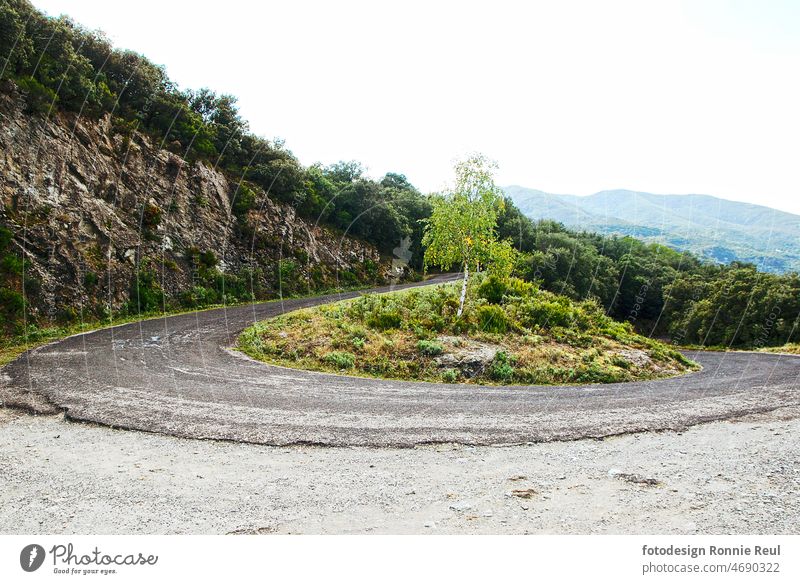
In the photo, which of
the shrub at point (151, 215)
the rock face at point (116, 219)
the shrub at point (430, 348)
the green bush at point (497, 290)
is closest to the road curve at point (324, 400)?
the shrub at point (430, 348)

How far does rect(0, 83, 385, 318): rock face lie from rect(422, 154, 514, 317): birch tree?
1554 cm

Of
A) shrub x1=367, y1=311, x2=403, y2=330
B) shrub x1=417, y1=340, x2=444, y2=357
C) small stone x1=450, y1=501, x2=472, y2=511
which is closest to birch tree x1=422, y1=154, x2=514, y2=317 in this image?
shrub x1=367, y1=311, x2=403, y2=330

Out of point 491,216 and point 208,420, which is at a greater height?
point 491,216

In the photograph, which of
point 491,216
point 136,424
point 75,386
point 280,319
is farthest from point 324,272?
point 136,424

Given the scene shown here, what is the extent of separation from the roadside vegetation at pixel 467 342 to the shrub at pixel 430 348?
4 cm

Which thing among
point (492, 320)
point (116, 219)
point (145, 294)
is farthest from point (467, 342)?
point (116, 219)

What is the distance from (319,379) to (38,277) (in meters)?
15.1

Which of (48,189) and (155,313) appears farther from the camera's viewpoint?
(155,313)

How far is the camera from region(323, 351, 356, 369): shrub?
16.6 meters

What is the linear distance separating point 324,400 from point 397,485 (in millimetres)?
5314

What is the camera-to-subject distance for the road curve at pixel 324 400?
8977 mm

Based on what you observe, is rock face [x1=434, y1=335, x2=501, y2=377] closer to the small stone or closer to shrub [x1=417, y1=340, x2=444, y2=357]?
shrub [x1=417, y1=340, x2=444, y2=357]

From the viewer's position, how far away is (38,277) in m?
20.1

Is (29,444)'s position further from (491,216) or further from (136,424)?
(491,216)
